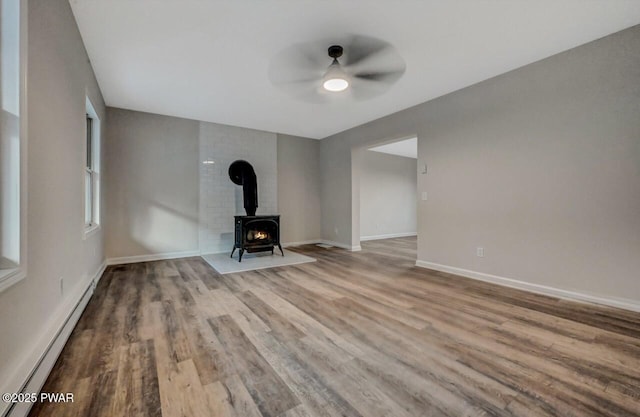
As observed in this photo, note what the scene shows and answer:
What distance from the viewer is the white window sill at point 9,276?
3.68ft

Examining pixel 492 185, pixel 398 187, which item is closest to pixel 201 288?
pixel 492 185

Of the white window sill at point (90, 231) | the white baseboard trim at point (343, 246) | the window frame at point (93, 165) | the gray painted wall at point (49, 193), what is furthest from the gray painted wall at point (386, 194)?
the gray painted wall at point (49, 193)

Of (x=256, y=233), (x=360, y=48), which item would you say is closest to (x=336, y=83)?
(x=360, y=48)

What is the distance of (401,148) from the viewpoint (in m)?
7.12

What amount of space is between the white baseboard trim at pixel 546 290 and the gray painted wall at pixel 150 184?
4474mm

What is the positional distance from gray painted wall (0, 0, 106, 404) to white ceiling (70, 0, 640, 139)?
0.45m

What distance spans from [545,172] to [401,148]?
4.44 metres

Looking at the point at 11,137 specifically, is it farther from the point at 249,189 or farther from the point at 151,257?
the point at 151,257

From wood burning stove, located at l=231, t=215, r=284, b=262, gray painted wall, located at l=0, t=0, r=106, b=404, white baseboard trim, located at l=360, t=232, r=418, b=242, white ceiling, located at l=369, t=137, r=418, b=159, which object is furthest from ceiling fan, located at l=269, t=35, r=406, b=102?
white baseboard trim, located at l=360, t=232, r=418, b=242

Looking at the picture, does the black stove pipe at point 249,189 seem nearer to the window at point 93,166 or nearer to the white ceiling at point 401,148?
the window at point 93,166

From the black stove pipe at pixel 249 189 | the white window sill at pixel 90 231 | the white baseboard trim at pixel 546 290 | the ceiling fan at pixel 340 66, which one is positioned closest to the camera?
the white baseboard trim at pixel 546 290

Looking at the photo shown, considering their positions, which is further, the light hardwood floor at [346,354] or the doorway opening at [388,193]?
the doorway opening at [388,193]

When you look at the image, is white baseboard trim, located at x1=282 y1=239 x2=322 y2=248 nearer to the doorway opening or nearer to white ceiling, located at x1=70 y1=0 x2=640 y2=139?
the doorway opening

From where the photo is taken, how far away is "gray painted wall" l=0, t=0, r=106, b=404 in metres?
1.30
